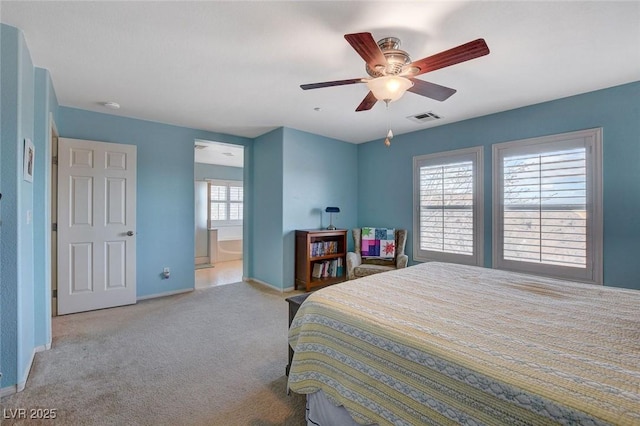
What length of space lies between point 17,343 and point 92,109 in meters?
2.77

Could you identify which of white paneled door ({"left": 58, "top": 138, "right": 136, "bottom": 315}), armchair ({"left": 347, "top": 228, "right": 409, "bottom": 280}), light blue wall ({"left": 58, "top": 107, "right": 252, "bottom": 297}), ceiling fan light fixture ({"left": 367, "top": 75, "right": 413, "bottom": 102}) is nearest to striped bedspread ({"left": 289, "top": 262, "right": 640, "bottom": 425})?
ceiling fan light fixture ({"left": 367, "top": 75, "right": 413, "bottom": 102})

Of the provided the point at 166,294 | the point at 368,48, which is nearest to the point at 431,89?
the point at 368,48

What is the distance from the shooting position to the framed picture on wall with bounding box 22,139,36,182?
6.86 ft

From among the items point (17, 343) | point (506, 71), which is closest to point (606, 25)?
point (506, 71)

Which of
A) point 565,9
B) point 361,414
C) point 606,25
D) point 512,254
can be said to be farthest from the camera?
point 512,254

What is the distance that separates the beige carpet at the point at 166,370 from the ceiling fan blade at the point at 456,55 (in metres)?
2.27

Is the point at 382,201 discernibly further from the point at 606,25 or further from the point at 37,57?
the point at 37,57

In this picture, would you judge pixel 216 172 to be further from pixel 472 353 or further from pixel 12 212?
pixel 472 353

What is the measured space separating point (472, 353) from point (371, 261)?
3452 millimetres

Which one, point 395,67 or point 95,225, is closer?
point 395,67

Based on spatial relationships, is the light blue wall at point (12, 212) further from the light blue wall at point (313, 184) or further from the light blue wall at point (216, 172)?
the light blue wall at point (216, 172)

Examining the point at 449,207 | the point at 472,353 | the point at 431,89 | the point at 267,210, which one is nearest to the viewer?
the point at 472,353

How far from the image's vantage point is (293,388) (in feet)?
4.94

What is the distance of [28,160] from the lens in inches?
85.3
